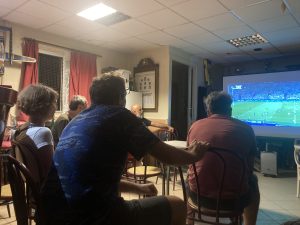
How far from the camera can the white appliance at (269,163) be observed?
4.60 meters

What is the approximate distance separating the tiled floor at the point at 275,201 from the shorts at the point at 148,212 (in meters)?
1.19

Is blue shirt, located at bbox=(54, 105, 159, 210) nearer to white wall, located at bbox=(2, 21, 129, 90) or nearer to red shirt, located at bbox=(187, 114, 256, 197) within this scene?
red shirt, located at bbox=(187, 114, 256, 197)

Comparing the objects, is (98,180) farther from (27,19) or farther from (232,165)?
(27,19)

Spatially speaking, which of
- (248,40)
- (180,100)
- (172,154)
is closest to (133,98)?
(180,100)

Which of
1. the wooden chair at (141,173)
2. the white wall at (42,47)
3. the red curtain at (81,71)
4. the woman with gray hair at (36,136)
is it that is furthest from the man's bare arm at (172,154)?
the red curtain at (81,71)

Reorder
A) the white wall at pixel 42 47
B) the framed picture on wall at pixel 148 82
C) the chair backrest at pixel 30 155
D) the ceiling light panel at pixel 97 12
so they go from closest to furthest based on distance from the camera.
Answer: the chair backrest at pixel 30 155 → the ceiling light panel at pixel 97 12 → the white wall at pixel 42 47 → the framed picture on wall at pixel 148 82

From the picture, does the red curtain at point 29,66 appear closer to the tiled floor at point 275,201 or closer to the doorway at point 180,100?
the tiled floor at point 275,201

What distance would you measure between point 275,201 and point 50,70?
3.95 m

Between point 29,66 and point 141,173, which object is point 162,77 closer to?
point 29,66

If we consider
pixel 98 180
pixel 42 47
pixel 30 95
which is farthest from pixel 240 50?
pixel 98 180

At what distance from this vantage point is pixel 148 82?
5430mm

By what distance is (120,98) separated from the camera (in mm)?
1198

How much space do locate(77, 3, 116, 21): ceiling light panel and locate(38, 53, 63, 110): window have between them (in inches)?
49.6

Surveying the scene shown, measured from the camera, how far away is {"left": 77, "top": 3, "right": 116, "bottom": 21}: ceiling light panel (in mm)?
3308
